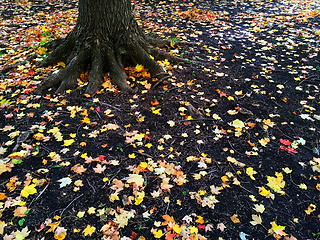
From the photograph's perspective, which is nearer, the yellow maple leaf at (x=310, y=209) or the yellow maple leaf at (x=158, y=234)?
the yellow maple leaf at (x=158, y=234)

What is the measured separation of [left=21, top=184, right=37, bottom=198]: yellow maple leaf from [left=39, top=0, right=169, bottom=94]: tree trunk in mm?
2015

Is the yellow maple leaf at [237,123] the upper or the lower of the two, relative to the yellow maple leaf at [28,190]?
upper

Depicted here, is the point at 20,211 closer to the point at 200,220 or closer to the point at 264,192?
the point at 200,220

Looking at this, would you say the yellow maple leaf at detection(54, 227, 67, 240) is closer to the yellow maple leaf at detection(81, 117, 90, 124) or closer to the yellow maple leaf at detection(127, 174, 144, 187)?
the yellow maple leaf at detection(127, 174, 144, 187)

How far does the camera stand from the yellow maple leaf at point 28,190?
2539mm

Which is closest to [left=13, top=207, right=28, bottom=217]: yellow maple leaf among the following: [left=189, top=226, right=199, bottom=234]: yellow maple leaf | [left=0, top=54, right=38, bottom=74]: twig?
[left=189, top=226, right=199, bottom=234]: yellow maple leaf

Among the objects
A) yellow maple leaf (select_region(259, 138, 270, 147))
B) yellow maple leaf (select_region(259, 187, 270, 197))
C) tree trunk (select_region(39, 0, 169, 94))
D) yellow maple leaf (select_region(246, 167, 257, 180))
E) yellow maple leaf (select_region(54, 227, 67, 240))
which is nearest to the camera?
yellow maple leaf (select_region(54, 227, 67, 240))

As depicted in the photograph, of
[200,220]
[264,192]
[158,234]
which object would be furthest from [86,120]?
[264,192]

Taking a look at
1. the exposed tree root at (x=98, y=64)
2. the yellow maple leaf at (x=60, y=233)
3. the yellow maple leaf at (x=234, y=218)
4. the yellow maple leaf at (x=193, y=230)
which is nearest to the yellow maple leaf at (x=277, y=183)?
the yellow maple leaf at (x=234, y=218)

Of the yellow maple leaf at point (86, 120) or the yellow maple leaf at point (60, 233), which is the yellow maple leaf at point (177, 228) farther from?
the yellow maple leaf at point (86, 120)

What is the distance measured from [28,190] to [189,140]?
7.38 ft

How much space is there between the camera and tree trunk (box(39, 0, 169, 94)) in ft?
13.7

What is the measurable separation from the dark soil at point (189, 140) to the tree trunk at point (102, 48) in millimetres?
309

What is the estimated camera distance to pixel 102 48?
4332mm
